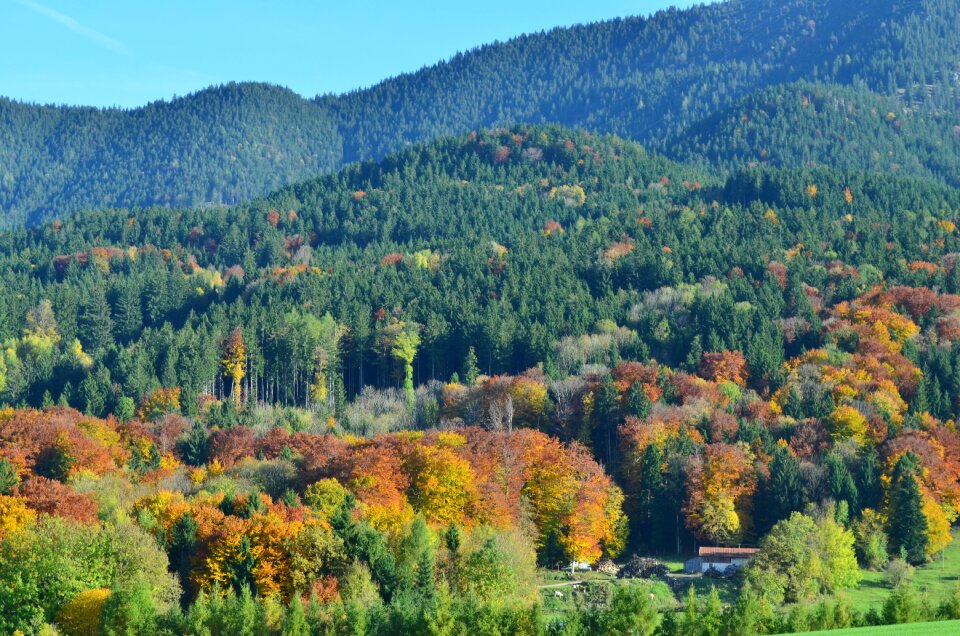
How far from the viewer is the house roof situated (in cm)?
10694

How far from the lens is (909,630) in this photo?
230 feet

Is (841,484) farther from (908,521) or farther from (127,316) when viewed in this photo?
(127,316)

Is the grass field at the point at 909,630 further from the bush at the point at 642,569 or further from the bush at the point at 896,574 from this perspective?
the bush at the point at 642,569

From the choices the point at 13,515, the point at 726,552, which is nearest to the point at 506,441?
the point at 726,552

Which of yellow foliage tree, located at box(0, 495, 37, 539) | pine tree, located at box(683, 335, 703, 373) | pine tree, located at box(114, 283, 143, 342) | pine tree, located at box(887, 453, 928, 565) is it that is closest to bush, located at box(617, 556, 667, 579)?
pine tree, located at box(887, 453, 928, 565)

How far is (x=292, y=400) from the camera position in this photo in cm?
16112

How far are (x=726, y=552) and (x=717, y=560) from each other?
214cm

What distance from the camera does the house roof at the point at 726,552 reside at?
106938 mm

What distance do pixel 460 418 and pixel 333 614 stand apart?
65062 millimetres

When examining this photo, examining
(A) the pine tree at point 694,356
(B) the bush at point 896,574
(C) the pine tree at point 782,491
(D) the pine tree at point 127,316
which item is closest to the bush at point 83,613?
(B) the bush at point 896,574

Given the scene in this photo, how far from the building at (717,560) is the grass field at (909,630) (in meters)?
31.4

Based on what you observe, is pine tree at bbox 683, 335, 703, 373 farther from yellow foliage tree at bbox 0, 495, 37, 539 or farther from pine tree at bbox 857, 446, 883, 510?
yellow foliage tree at bbox 0, 495, 37, 539

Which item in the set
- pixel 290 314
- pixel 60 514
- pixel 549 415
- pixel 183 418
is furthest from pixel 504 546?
pixel 290 314

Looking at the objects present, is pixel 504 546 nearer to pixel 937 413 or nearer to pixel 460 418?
pixel 460 418
